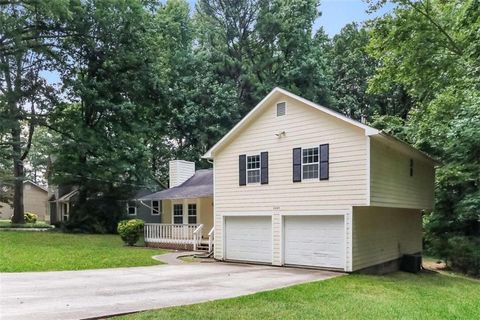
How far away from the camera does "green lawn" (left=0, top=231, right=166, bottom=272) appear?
13711 millimetres

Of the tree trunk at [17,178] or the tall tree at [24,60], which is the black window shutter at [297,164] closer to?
the tall tree at [24,60]

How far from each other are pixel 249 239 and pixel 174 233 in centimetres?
520

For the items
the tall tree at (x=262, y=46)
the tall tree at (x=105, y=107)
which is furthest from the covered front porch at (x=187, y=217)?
the tall tree at (x=262, y=46)

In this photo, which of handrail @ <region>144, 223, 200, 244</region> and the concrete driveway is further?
handrail @ <region>144, 223, 200, 244</region>

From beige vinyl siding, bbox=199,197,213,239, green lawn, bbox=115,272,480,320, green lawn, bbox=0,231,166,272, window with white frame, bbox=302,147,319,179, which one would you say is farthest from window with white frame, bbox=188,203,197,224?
green lawn, bbox=115,272,480,320

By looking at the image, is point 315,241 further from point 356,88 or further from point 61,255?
point 356,88

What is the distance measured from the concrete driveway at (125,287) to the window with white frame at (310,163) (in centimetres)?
325

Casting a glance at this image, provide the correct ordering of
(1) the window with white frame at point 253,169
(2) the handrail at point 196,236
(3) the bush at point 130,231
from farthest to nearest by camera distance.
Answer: (3) the bush at point 130,231
(2) the handrail at point 196,236
(1) the window with white frame at point 253,169

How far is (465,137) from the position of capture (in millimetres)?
18703

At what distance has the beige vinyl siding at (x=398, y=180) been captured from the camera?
14445 mm

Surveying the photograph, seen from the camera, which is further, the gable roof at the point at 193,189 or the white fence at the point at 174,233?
the gable roof at the point at 193,189

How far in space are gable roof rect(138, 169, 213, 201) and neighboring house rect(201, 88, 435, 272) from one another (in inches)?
133

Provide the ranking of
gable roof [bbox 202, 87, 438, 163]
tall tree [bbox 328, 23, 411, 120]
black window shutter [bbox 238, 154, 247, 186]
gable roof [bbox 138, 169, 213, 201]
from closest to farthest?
gable roof [bbox 202, 87, 438, 163] → black window shutter [bbox 238, 154, 247, 186] → gable roof [bbox 138, 169, 213, 201] → tall tree [bbox 328, 23, 411, 120]

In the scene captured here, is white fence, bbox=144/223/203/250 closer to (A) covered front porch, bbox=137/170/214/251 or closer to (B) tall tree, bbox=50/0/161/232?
(A) covered front porch, bbox=137/170/214/251
